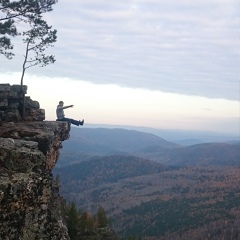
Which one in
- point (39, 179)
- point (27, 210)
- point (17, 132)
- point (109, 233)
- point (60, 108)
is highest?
point (60, 108)

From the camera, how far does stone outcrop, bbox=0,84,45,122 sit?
38.1 m

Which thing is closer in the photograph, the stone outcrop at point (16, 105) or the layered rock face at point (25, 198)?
the layered rock face at point (25, 198)

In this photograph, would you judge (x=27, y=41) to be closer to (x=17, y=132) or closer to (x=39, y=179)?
(x=17, y=132)

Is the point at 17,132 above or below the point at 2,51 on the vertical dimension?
below

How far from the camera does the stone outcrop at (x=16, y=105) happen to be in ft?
125

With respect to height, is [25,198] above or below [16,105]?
below

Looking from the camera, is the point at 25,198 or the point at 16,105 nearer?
the point at 25,198

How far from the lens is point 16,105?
40688 millimetres

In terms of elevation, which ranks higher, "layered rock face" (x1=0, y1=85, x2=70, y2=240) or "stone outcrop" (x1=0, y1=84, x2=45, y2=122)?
"stone outcrop" (x1=0, y1=84, x2=45, y2=122)

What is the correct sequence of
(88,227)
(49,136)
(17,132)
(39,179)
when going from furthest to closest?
(88,227) → (49,136) → (17,132) → (39,179)

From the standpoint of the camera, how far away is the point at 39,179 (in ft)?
54.6

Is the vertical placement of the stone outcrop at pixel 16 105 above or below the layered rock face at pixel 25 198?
above

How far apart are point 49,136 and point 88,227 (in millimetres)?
35031

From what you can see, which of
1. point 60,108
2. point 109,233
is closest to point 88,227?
point 109,233
